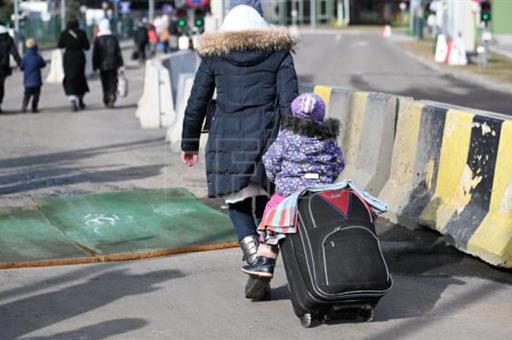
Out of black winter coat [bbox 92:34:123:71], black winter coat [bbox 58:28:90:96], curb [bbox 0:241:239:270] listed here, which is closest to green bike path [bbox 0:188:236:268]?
curb [bbox 0:241:239:270]

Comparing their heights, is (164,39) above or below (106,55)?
below

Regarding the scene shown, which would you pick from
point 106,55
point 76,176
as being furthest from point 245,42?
point 106,55

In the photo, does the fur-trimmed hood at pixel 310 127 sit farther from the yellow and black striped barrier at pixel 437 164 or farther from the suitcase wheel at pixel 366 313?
the yellow and black striped barrier at pixel 437 164

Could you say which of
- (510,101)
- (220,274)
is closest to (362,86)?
(510,101)

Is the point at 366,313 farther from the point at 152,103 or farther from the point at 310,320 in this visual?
the point at 152,103

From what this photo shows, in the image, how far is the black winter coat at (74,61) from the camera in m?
21.3

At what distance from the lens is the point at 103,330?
6.11m

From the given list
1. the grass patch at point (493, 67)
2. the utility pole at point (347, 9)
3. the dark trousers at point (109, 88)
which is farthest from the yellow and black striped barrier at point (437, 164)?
the utility pole at point (347, 9)

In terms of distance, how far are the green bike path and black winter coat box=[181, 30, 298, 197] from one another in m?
1.65

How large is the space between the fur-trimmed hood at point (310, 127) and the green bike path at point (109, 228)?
214 cm

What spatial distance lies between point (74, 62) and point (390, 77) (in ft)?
47.6

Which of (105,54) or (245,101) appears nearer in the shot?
(245,101)

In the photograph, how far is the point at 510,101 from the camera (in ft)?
81.7

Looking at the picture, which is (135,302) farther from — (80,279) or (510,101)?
(510,101)
